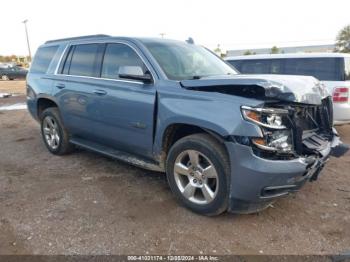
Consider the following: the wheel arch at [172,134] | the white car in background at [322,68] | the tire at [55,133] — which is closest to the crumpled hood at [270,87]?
the wheel arch at [172,134]

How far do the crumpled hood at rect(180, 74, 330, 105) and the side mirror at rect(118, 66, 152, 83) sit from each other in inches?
17.7

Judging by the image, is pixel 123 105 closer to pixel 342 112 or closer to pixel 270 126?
pixel 270 126

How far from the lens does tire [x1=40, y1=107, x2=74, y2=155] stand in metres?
5.49

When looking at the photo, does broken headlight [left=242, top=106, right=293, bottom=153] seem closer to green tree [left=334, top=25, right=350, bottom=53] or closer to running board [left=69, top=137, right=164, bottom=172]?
running board [left=69, top=137, right=164, bottom=172]

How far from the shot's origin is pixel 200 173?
3.53m

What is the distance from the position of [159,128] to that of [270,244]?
1.62 meters

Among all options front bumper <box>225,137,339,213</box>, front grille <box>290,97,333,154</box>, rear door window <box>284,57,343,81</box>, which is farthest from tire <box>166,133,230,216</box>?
rear door window <box>284,57,343,81</box>

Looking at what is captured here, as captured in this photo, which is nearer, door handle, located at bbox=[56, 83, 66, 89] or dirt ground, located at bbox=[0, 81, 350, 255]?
dirt ground, located at bbox=[0, 81, 350, 255]

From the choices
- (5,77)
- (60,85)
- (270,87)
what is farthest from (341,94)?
(5,77)

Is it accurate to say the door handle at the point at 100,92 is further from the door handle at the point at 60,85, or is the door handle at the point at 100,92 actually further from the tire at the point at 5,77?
the tire at the point at 5,77

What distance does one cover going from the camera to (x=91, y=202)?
12.9 feet

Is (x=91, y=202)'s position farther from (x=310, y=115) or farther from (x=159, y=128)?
(x=310, y=115)

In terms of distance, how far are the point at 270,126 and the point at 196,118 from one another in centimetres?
72

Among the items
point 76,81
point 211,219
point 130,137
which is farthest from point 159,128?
point 76,81
